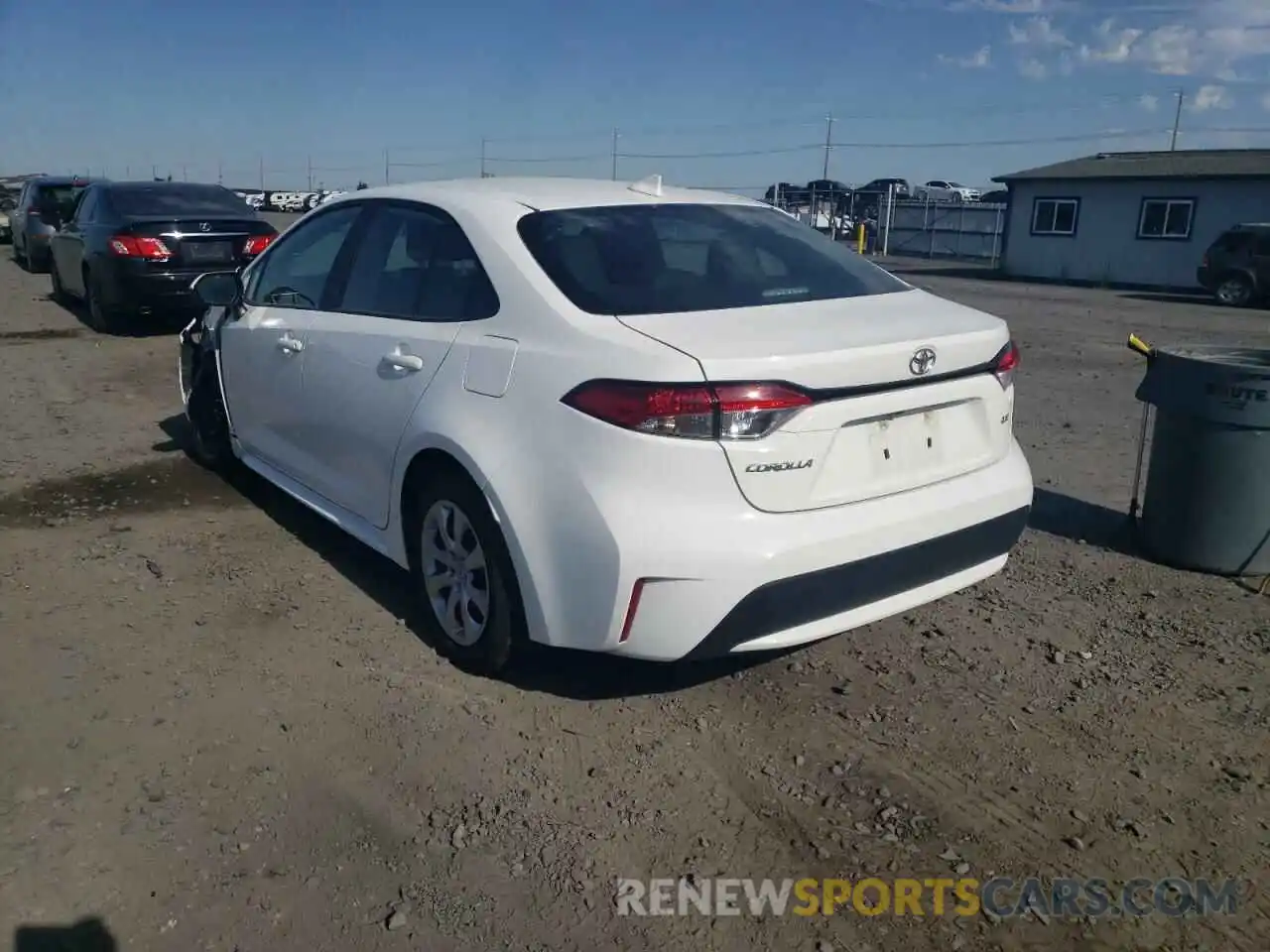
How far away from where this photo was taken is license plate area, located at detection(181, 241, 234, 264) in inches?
441

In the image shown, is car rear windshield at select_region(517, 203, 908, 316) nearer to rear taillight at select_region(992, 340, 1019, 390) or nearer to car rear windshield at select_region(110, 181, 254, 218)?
rear taillight at select_region(992, 340, 1019, 390)

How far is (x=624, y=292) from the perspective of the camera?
11.2 feet

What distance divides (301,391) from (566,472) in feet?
6.75

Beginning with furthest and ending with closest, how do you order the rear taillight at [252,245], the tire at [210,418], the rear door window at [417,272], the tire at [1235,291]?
the tire at [1235,291], the rear taillight at [252,245], the tire at [210,418], the rear door window at [417,272]

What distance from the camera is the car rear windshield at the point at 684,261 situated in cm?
344

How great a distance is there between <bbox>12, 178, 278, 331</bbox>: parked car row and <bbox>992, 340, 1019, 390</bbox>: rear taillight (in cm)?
897

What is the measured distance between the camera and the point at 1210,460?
4.64m

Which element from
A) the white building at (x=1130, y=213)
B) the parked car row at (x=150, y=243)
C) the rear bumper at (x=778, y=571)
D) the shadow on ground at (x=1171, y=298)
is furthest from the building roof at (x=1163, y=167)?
the rear bumper at (x=778, y=571)

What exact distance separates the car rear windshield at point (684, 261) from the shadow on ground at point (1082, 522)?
6.61 feet

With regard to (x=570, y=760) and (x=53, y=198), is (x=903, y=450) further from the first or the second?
(x=53, y=198)

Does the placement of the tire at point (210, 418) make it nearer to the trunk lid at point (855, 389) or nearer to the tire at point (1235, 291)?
the trunk lid at point (855, 389)

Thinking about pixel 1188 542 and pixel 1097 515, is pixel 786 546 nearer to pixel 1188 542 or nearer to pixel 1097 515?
pixel 1188 542

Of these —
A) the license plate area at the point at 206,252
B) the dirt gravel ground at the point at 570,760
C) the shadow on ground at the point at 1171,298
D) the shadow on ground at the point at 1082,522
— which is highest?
the license plate area at the point at 206,252

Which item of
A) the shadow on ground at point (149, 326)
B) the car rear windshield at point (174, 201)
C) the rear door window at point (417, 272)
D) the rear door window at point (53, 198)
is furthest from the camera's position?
the rear door window at point (53, 198)
